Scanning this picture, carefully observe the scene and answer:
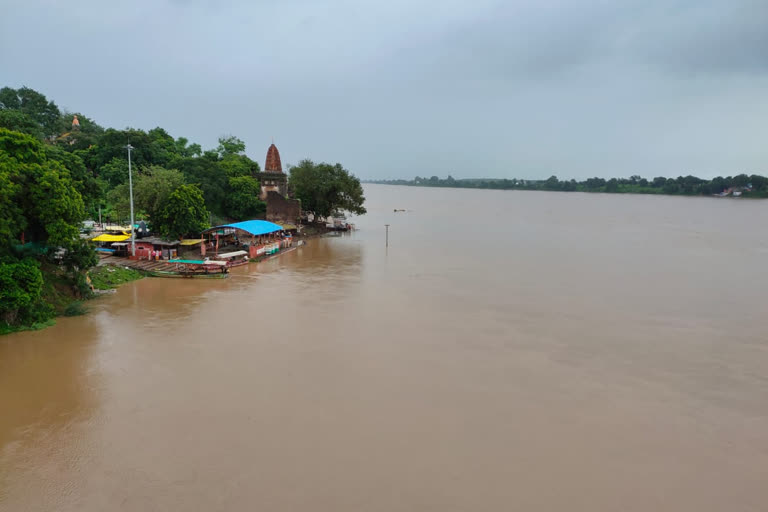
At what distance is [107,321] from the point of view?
14891 mm

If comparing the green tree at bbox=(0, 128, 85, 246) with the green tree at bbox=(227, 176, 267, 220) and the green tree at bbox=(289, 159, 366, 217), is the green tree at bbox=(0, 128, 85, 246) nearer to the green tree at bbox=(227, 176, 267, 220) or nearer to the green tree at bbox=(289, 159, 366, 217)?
the green tree at bbox=(227, 176, 267, 220)

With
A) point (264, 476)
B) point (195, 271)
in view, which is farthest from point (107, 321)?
point (264, 476)

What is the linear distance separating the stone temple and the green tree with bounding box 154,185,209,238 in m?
14.5

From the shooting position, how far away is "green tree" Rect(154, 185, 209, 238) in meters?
23.1

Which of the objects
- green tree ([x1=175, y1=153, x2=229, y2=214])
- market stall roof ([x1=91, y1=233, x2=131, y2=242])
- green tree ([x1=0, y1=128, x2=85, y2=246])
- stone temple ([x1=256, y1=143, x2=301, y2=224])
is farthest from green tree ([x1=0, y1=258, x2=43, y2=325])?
stone temple ([x1=256, y1=143, x2=301, y2=224])

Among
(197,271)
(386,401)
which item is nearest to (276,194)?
(197,271)

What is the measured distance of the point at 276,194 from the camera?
39000 mm

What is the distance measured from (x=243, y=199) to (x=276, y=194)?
9.36ft

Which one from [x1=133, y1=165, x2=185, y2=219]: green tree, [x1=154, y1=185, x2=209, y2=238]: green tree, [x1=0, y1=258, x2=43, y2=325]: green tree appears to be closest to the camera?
[x1=0, y1=258, x2=43, y2=325]: green tree

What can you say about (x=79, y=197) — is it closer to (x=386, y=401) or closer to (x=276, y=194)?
(x=386, y=401)

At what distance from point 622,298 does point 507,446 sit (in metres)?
14.2

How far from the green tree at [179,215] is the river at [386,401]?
4024 mm

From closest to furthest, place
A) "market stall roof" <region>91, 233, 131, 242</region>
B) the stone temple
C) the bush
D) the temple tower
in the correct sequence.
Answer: the bush → "market stall roof" <region>91, 233, 131, 242</region> → the stone temple → the temple tower

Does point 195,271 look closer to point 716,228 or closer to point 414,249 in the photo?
point 414,249
